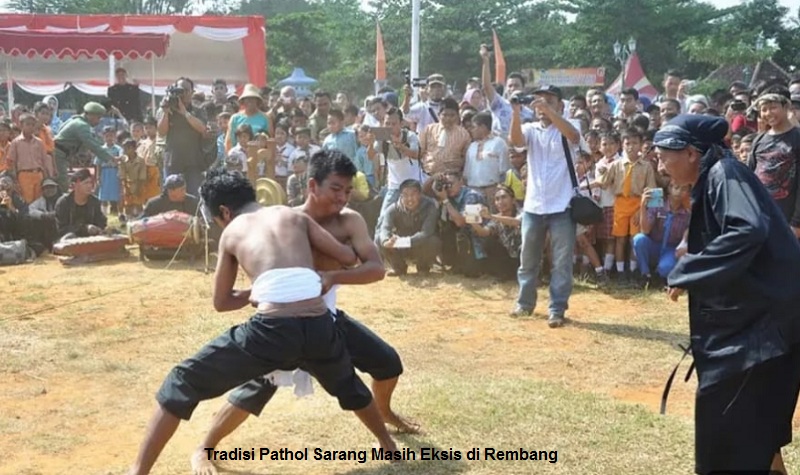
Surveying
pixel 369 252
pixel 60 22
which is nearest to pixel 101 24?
pixel 60 22

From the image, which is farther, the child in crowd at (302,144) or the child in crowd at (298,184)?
the child in crowd at (302,144)

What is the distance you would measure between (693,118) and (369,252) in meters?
1.69

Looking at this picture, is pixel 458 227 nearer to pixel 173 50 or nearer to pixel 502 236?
pixel 502 236

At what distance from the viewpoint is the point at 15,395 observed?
5781 millimetres

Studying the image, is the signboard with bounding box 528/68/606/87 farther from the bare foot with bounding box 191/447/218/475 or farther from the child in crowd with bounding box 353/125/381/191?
the bare foot with bounding box 191/447/218/475

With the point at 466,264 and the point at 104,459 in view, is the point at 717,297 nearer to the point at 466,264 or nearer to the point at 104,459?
the point at 104,459

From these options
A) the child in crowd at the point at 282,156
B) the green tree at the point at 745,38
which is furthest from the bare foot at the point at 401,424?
the green tree at the point at 745,38

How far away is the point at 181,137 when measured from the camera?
11.3 m

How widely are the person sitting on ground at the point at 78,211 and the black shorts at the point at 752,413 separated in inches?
367

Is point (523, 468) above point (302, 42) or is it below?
below

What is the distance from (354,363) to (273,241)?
83 cm

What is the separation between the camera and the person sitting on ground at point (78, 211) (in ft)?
37.0

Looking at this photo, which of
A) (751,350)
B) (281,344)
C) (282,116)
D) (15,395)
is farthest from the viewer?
(282,116)

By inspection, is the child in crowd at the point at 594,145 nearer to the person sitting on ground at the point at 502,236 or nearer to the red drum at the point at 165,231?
the person sitting on ground at the point at 502,236
